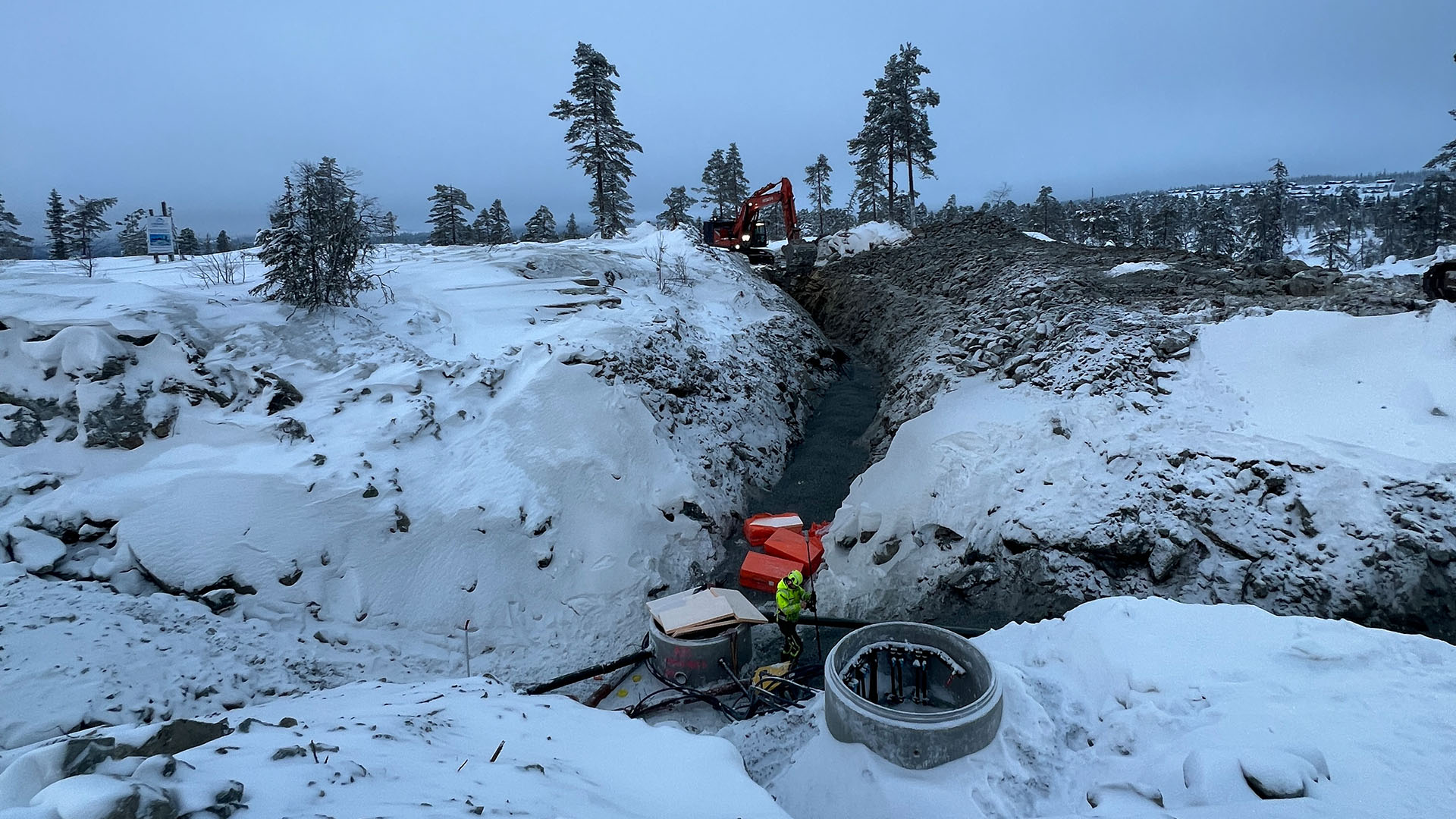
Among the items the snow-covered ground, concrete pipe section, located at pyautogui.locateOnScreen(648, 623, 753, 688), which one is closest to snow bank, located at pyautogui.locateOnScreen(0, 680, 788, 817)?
the snow-covered ground

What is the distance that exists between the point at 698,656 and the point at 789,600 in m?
1.22

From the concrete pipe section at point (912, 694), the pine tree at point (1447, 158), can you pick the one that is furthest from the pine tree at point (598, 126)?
the pine tree at point (1447, 158)

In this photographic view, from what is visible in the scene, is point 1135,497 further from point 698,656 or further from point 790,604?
point 698,656

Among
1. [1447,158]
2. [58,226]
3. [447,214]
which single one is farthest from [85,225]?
[1447,158]

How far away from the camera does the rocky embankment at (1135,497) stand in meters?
6.54

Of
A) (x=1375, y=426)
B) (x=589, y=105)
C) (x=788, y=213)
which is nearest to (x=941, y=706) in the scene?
(x=1375, y=426)

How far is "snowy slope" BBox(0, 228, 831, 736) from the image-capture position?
22.5 ft

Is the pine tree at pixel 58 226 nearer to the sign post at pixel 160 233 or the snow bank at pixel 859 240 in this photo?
the sign post at pixel 160 233

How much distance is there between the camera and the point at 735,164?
47094mm

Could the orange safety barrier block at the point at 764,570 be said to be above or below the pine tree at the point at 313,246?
below

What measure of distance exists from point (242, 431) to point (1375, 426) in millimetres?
14116

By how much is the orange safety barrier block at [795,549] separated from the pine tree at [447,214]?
35.2 m

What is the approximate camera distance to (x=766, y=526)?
32.8ft

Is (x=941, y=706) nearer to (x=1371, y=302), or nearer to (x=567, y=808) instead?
(x=567, y=808)
